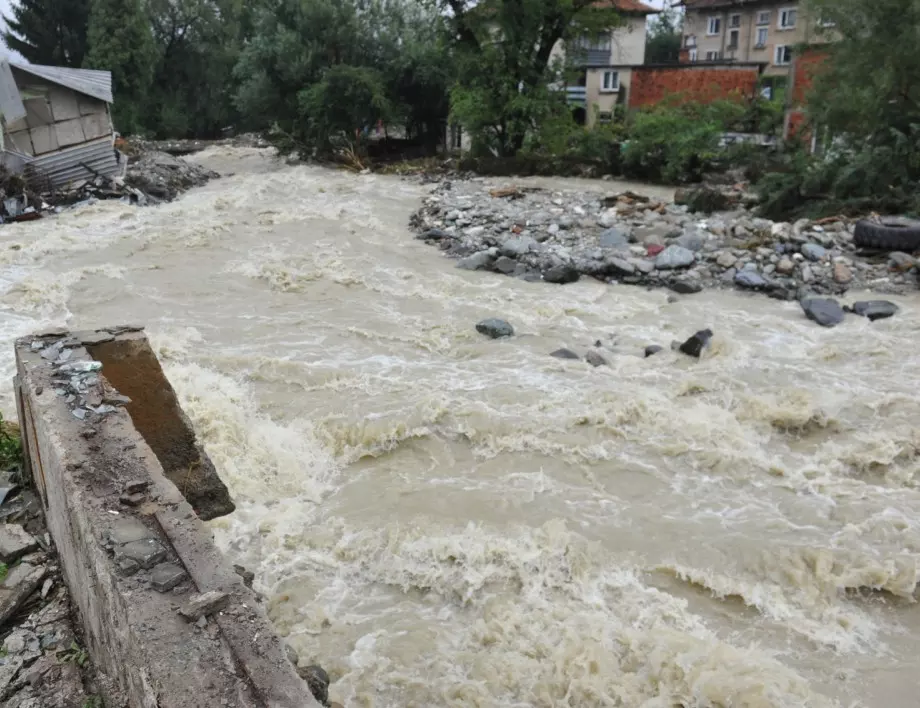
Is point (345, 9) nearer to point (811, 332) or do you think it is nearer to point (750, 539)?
point (811, 332)

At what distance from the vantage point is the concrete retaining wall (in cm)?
231

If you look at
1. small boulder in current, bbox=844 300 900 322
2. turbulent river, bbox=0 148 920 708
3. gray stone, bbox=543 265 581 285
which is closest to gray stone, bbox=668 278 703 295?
turbulent river, bbox=0 148 920 708

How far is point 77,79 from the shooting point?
16391mm

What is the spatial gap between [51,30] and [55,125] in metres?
16.8

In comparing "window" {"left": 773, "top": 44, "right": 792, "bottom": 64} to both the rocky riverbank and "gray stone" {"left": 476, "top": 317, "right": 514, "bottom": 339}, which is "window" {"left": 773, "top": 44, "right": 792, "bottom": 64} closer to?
the rocky riverbank

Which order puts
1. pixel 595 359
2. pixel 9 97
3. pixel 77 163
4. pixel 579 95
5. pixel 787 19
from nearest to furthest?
1. pixel 595 359
2. pixel 9 97
3. pixel 77 163
4. pixel 579 95
5. pixel 787 19

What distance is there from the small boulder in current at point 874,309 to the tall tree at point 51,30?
96.6 ft

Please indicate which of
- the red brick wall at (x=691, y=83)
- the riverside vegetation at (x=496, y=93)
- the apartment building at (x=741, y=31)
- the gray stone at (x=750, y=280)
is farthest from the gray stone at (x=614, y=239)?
the apartment building at (x=741, y=31)

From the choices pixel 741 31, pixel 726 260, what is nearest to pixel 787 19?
pixel 741 31

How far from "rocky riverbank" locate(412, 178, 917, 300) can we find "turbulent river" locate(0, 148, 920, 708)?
0.57 m

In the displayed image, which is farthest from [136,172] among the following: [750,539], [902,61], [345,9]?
[750,539]

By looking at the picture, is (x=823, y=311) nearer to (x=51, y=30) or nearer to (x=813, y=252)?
(x=813, y=252)

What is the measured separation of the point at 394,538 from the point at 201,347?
4.00 meters

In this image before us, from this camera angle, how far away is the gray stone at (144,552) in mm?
2740
